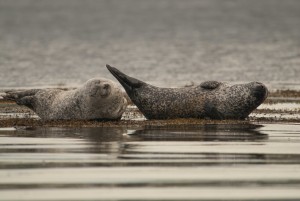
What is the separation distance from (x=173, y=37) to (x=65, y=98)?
148 feet

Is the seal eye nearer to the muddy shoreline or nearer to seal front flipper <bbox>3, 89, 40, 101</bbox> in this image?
the muddy shoreline

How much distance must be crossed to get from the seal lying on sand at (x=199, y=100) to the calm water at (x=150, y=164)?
180cm

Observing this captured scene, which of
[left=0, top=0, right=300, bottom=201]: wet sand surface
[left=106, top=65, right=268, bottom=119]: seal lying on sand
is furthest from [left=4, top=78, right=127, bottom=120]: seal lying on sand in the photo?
[left=106, top=65, right=268, bottom=119]: seal lying on sand

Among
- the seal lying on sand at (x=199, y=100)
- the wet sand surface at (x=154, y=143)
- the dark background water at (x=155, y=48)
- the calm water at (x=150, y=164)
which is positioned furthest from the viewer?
the dark background water at (x=155, y=48)

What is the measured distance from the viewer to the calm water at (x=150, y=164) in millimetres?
12125

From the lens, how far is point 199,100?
2034cm

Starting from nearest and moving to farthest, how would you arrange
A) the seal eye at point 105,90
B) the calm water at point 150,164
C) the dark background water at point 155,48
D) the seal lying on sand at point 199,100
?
the calm water at point 150,164
the seal eye at point 105,90
the seal lying on sand at point 199,100
the dark background water at point 155,48

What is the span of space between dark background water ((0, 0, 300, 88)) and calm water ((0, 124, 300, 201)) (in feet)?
37.4

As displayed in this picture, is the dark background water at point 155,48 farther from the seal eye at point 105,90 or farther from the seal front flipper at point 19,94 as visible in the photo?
the seal eye at point 105,90

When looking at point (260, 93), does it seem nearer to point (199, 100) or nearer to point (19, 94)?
point (199, 100)

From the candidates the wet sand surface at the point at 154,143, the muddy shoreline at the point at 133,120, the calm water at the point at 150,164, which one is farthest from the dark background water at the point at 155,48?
the calm water at the point at 150,164

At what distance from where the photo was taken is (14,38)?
61.1 metres

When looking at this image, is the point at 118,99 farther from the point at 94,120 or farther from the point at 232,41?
the point at 232,41

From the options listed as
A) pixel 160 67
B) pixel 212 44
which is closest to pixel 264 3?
pixel 212 44
